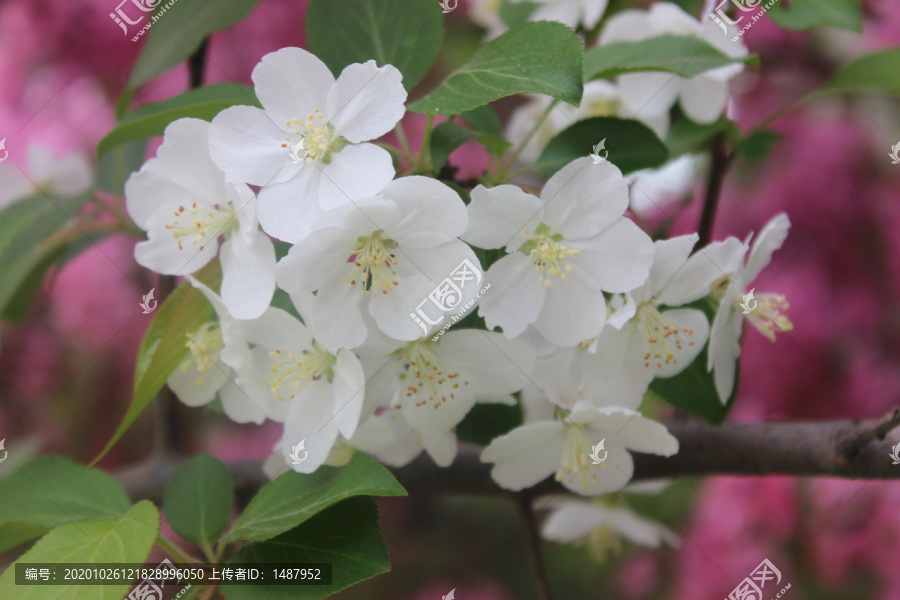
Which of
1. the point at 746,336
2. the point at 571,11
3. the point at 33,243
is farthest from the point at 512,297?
the point at 746,336

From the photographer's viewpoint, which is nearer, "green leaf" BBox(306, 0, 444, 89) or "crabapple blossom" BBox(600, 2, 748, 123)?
"green leaf" BBox(306, 0, 444, 89)

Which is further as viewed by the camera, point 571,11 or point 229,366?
point 571,11

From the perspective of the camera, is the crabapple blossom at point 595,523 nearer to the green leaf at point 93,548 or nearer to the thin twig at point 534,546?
the thin twig at point 534,546

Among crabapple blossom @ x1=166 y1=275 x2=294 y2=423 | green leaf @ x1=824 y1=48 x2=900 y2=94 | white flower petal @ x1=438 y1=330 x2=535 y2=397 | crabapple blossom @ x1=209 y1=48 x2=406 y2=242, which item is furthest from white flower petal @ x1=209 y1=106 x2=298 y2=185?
green leaf @ x1=824 y1=48 x2=900 y2=94

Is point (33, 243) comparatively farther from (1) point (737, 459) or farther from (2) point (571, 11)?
(1) point (737, 459)

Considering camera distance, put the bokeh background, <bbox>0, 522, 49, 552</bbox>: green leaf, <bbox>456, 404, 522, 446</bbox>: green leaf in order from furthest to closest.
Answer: the bokeh background → <bbox>456, 404, 522, 446</bbox>: green leaf → <bbox>0, 522, 49, 552</bbox>: green leaf

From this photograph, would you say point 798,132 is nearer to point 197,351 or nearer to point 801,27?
point 801,27
